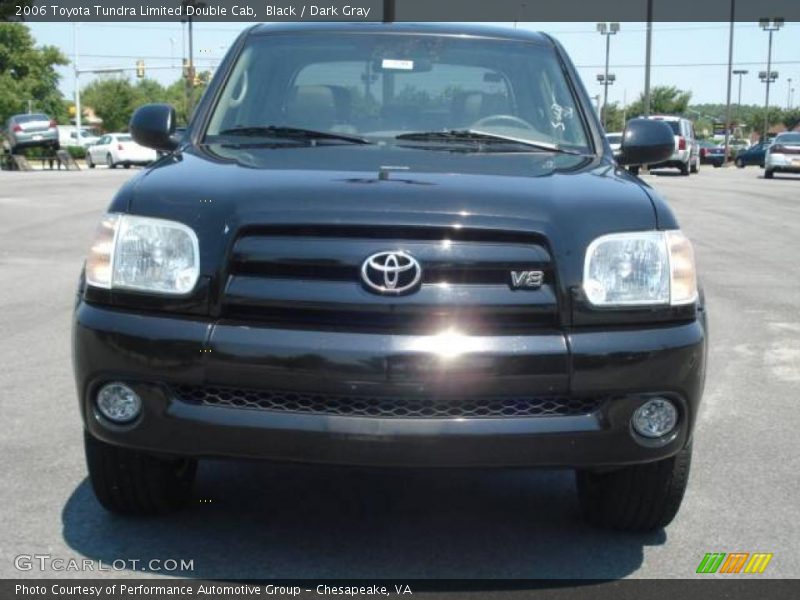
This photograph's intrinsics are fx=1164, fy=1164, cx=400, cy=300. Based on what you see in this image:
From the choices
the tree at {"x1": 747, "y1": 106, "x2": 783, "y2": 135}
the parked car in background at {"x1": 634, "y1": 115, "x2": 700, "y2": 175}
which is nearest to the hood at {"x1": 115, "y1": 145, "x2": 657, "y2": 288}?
the parked car in background at {"x1": 634, "y1": 115, "x2": 700, "y2": 175}

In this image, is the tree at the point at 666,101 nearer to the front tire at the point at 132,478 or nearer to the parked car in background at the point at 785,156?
the parked car in background at the point at 785,156

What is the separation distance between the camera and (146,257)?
3551 mm

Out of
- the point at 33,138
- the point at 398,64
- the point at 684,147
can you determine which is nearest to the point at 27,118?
the point at 33,138

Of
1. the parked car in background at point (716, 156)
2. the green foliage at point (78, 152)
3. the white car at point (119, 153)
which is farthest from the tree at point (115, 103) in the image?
the parked car in background at point (716, 156)

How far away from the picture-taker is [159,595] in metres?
3.42

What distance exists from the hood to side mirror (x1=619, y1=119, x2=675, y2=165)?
974 mm

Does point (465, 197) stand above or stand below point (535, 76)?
below

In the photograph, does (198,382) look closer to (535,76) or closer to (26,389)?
(535,76)

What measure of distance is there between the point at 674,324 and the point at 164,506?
186cm

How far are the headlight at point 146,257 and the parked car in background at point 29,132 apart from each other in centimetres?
3756

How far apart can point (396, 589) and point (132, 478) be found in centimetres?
101

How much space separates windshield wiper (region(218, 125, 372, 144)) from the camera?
4.54 m

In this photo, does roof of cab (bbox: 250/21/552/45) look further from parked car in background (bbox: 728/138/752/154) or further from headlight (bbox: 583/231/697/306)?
parked car in background (bbox: 728/138/752/154)

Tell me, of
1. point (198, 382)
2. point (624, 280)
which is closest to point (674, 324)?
point (624, 280)
